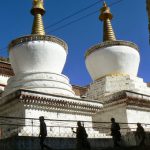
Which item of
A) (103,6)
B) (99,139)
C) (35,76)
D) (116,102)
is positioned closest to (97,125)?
(116,102)

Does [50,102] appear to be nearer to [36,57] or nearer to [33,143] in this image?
[33,143]

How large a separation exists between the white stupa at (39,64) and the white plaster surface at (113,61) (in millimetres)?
2334

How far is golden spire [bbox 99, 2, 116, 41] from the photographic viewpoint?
2214 cm

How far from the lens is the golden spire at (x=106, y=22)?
872 inches

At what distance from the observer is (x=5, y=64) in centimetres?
2441

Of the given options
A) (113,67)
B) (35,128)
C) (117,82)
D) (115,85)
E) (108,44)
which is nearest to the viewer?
(35,128)

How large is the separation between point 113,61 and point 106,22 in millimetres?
4103

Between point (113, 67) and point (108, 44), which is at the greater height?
point (108, 44)

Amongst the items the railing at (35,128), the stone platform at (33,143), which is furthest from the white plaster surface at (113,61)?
the stone platform at (33,143)

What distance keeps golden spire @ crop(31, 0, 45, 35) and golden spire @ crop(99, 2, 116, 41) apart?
442 cm

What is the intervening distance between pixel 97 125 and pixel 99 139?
304 cm

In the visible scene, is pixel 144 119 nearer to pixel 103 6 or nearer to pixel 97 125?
pixel 97 125

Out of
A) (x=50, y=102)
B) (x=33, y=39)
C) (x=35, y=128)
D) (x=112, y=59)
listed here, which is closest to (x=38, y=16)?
(x=33, y=39)

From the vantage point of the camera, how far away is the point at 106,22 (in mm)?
23109
